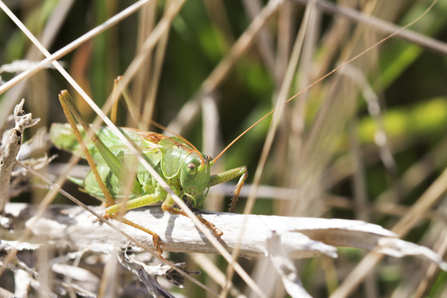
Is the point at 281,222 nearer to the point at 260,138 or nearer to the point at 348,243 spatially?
the point at 348,243

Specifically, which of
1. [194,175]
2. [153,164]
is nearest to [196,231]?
[194,175]

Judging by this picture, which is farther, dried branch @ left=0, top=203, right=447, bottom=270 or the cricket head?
the cricket head

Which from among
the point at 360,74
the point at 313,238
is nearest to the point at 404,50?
the point at 360,74

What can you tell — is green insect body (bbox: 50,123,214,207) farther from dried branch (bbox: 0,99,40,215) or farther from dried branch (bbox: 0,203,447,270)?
dried branch (bbox: 0,99,40,215)

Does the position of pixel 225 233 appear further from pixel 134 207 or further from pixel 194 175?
pixel 134 207

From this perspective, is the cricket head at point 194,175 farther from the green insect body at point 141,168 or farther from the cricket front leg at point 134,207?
the cricket front leg at point 134,207

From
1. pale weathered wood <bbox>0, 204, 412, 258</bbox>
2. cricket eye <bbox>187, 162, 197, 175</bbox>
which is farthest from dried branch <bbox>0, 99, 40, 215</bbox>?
cricket eye <bbox>187, 162, 197, 175</bbox>

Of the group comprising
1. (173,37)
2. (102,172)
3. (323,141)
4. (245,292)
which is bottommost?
(245,292)
